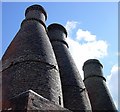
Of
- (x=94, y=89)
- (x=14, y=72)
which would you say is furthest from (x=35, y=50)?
(x=94, y=89)

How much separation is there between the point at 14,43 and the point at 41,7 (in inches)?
167

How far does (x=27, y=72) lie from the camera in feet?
34.1

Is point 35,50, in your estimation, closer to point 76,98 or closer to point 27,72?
point 27,72

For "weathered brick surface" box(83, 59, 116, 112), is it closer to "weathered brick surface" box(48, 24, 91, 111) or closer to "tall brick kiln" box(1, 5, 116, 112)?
"tall brick kiln" box(1, 5, 116, 112)

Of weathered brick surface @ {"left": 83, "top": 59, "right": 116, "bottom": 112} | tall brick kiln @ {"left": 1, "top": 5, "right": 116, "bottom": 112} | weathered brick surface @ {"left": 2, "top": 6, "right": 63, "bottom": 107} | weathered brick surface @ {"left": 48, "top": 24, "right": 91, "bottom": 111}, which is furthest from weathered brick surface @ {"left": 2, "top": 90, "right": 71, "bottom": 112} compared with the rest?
weathered brick surface @ {"left": 83, "top": 59, "right": 116, "bottom": 112}

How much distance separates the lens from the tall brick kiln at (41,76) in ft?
25.5

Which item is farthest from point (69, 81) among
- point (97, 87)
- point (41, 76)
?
point (97, 87)

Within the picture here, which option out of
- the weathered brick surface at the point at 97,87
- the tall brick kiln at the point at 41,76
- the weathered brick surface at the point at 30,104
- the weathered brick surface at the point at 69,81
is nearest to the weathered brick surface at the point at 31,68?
the tall brick kiln at the point at 41,76

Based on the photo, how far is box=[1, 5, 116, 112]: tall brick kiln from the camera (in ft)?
25.5

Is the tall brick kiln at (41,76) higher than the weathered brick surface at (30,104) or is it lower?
higher

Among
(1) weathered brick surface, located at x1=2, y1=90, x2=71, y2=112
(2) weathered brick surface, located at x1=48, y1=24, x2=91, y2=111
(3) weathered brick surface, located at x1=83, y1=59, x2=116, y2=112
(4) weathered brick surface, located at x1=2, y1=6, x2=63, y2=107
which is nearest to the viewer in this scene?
(1) weathered brick surface, located at x1=2, y1=90, x2=71, y2=112

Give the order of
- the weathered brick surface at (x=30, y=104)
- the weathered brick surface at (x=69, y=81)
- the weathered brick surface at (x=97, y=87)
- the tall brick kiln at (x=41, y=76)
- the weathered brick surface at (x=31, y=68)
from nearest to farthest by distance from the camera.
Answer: the weathered brick surface at (x=30, y=104)
the tall brick kiln at (x=41, y=76)
the weathered brick surface at (x=31, y=68)
the weathered brick surface at (x=69, y=81)
the weathered brick surface at (x=97, y=87)

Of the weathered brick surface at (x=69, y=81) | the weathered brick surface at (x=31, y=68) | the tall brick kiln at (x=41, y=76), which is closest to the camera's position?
the tall brick kiln at (x=41, y=76)

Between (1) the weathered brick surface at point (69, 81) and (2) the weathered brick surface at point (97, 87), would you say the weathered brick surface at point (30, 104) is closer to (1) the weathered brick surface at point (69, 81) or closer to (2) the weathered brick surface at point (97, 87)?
(1) the weathered brick surface at point (69, 81)
